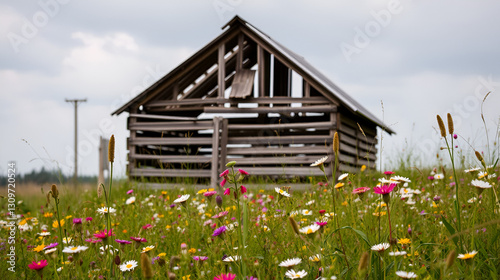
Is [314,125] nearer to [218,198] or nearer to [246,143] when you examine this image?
[246,143]

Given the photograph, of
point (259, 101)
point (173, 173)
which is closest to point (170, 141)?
point (173, 173)

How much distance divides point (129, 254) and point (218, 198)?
41.0 inches

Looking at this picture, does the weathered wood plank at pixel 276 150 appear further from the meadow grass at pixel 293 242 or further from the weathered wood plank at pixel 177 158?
the meadow grass at pixel 293 242

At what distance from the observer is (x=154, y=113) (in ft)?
37.2

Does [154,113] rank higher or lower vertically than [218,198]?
higher

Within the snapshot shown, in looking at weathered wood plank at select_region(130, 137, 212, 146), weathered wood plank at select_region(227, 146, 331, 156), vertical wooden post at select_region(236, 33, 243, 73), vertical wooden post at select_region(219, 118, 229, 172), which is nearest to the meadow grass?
weathered wood plank at select_region(227, 146, 331, 156)

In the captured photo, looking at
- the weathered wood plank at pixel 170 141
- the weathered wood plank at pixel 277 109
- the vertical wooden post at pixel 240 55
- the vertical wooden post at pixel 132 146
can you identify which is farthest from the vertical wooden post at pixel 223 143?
the vertical wooden post at pixel 132 146

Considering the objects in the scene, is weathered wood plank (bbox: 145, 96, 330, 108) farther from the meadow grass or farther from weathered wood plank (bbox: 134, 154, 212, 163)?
the meadow grass

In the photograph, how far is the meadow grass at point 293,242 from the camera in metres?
1.63

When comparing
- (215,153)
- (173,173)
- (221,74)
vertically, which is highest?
(221,74)

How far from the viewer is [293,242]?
2.48 meters

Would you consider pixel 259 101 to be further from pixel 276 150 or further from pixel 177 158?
pixel 177 158

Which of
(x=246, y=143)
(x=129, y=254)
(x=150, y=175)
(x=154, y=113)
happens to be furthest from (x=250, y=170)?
(x=129, y=254)

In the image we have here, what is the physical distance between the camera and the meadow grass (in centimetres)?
163
